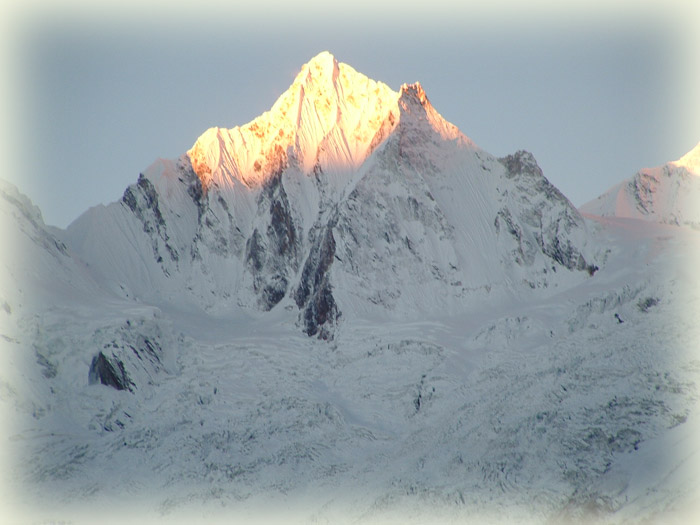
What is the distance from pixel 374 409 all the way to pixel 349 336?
18.8 m

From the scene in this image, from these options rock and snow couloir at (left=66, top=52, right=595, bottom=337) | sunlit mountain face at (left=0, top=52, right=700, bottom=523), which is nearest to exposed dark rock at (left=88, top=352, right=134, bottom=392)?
sunlit mountain face at (left=0, top=52, right=700, bottom=523)

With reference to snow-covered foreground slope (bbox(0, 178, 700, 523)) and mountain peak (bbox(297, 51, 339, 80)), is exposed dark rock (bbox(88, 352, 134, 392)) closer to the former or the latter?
snow-covered foreground slope (bbox(0, 178, 700, 523))

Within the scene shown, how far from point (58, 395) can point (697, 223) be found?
104 meters

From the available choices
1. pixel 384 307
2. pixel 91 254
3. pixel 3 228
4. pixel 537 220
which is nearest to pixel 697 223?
pixel 537 220

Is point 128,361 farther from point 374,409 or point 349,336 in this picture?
point 374,409

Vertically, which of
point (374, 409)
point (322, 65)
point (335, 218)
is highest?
point (322, 65)

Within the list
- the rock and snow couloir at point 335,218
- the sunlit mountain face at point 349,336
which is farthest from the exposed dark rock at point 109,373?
the rock and snow couloir at point 335,218

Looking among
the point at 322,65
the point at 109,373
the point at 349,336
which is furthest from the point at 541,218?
the point at 109,373

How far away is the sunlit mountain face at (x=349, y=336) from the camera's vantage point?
94.5 metres

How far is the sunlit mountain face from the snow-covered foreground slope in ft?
1.05

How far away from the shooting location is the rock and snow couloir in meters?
154

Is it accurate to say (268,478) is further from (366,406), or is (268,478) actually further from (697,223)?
(697,223)

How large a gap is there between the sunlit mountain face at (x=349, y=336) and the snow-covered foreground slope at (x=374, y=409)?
32 cm

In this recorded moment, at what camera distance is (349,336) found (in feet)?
465
